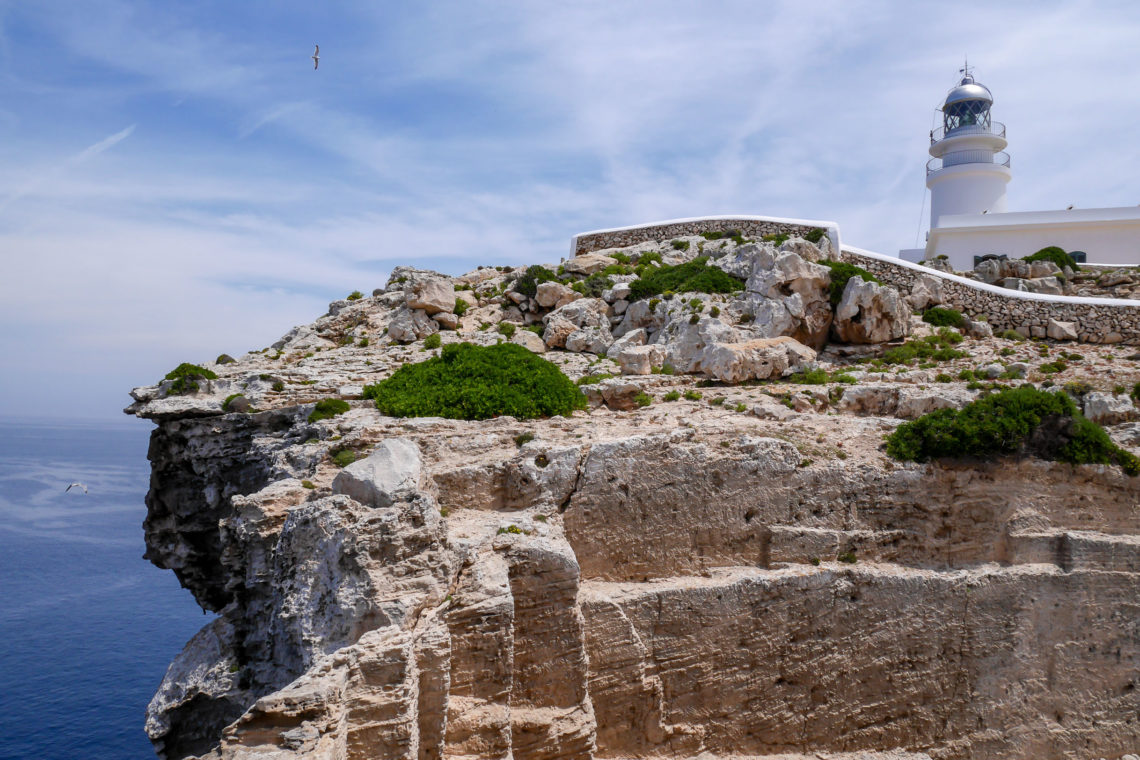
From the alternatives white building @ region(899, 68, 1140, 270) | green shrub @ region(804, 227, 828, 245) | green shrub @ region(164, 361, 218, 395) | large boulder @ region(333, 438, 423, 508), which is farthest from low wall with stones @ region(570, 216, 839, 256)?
large boulder @ region(333, 438, 423, 508)

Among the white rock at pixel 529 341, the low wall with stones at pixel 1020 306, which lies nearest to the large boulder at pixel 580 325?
the white rock at pixel 529 341

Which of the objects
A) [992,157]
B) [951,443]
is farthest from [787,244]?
[992,157]

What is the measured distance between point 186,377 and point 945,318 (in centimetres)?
2089

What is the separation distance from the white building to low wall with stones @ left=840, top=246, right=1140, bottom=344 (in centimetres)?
1118

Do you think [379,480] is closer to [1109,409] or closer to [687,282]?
[1109,409]

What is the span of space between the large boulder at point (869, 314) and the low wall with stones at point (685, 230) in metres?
6.19

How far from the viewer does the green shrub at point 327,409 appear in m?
14.9

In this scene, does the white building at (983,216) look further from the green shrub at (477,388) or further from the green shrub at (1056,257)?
the green shrub at (477,388)

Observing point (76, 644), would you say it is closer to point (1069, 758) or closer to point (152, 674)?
point (152, 674)

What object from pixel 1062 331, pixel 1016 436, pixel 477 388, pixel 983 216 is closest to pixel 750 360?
pixel 1016 436

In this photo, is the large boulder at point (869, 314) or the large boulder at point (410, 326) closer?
the large boulder at point (869, 314)

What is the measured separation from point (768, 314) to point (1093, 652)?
11.0 meters

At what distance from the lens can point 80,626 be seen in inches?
A: 1523

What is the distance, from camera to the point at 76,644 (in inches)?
1422
